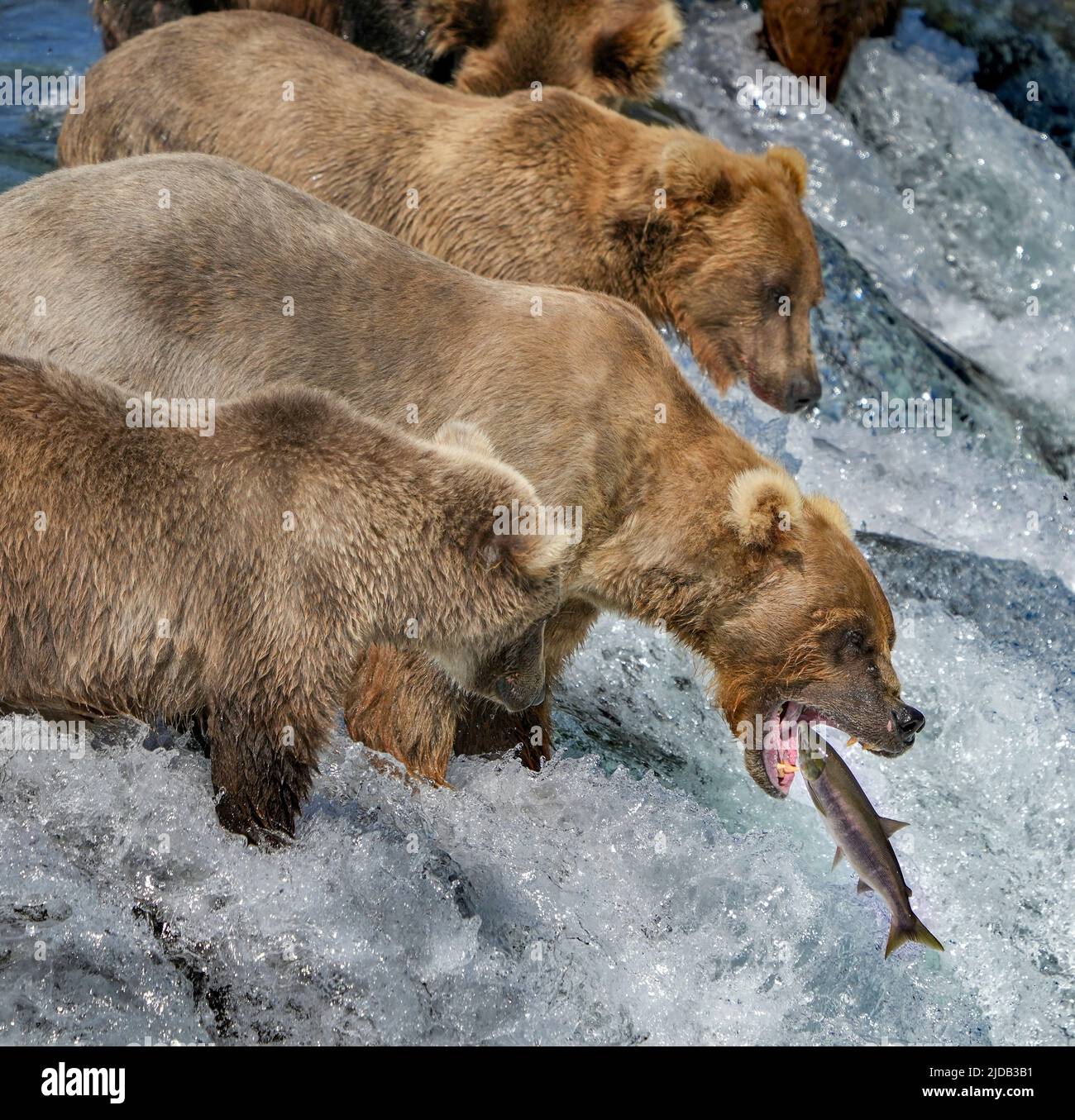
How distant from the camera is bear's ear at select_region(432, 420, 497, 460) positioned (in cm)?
580

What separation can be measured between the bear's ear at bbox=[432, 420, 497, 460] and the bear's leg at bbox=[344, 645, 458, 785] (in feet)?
2.77

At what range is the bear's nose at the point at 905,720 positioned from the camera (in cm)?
638

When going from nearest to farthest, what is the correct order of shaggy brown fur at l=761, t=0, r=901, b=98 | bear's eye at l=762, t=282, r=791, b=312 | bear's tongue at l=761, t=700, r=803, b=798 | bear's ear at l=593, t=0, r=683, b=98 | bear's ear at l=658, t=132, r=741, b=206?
bear's tongue at l=761, t=700, r=803, b=798
bear's ear at l=658, t=132, r=741, b=206
bear's eye at l=762, t=282, r=791, b=312
bear's ear at l=593, t=0, r=683, b=98
shaggy brown fur at l=761, t=0, r=901, b=98

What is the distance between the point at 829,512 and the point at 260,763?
243 cm

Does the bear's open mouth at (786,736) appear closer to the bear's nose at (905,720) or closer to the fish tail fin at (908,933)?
the bear's nose at (905,720)

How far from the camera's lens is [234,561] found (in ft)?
17.5

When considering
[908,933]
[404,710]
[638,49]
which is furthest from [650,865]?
[638,49]

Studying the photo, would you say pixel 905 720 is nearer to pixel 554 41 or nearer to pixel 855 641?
pixel 855 641

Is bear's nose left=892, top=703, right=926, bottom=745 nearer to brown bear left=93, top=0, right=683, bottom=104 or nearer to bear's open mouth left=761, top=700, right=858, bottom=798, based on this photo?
bear's open mouth left=761, top=700, right=858, bottom=798

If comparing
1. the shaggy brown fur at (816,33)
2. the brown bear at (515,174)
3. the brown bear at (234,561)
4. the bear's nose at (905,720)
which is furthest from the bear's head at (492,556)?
the shaggy brown fur at (816,33)

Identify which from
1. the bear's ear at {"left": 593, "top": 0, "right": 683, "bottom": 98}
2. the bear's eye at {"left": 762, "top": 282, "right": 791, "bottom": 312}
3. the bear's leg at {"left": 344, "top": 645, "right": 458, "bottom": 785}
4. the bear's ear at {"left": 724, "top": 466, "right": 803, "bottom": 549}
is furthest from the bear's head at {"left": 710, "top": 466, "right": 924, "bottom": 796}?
the bear's ear at {"left": 593, "top": 0, "right": 683, "bottom": 98}

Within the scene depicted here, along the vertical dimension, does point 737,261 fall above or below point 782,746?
above

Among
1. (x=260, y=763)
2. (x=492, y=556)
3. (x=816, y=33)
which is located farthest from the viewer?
(x=816, y=33)

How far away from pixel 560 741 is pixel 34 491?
2.88 meters
